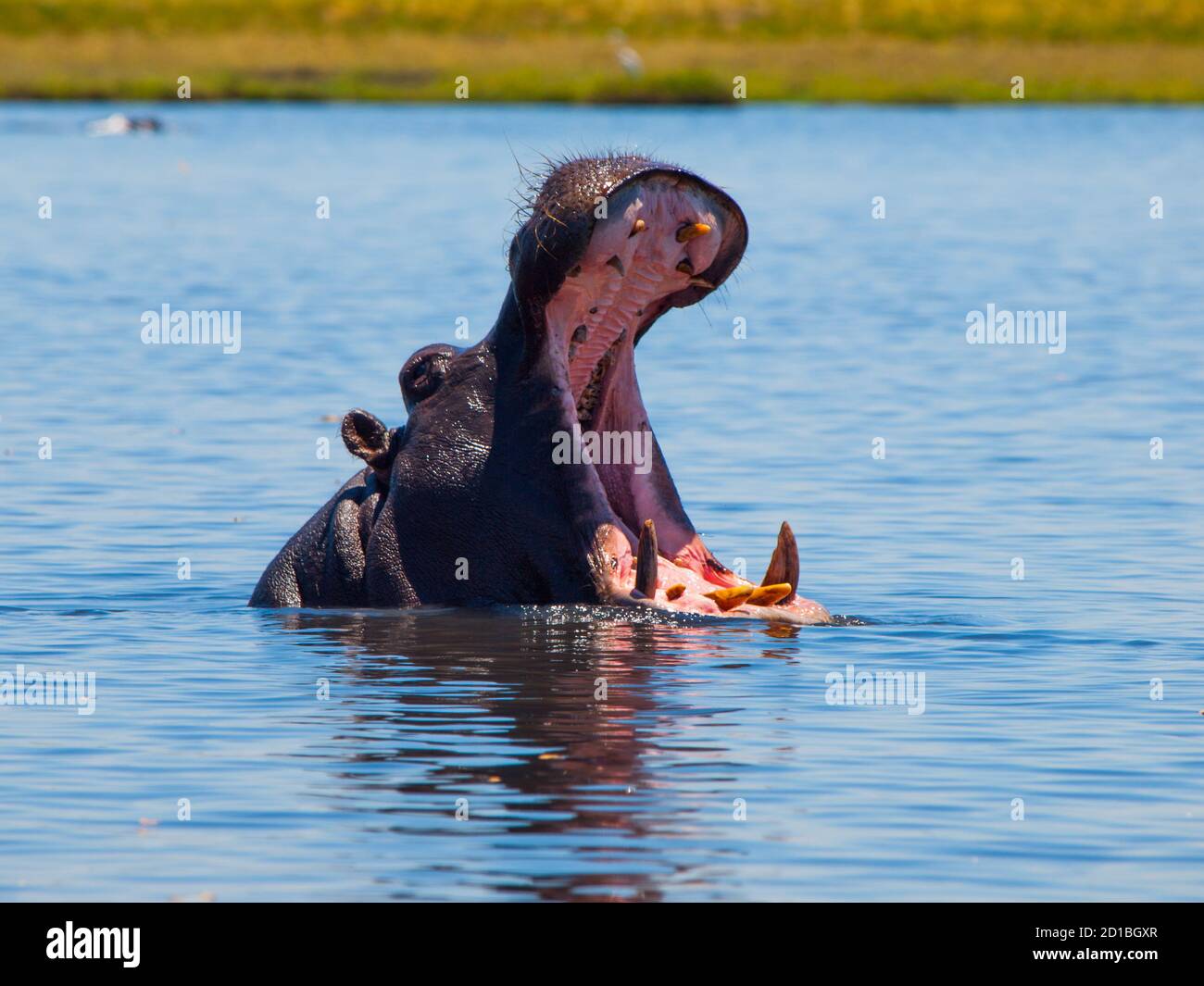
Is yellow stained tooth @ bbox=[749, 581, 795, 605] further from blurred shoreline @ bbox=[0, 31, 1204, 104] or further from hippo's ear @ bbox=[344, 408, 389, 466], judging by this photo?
blurred shoreline @ bbox=[0, 31, 1204, 104]

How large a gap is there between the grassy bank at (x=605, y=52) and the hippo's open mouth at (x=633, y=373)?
5178 cm

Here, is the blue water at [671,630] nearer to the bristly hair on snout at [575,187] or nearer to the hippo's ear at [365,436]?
the hippo's ear at [365,436]

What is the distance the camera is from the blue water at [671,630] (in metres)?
7.64

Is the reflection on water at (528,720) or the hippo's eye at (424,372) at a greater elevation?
the hippo's eye at (424,372)

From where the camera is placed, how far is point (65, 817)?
8.07 meters

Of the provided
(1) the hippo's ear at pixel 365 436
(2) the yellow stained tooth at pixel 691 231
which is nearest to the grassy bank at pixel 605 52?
(1) the hippo's ear at pixel 365 436

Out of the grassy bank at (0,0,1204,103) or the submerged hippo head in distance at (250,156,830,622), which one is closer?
the submerged hippo head in distance at (250,156,830,622)

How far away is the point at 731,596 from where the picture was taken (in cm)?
959

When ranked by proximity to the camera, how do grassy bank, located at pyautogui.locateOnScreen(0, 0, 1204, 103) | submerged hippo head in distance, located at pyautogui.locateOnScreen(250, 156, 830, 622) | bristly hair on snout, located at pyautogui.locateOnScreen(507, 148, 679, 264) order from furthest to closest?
grassy bank, located at pyautogui.locateOnScreen(0, 0, 1204, 103) < submerged hippo head in distance, located at pyautogui.locateOnScreen(250, 156, 830, 622) < bristly hair on snout, located at pyautogui.locateOnScreen(507, 148, 679, 264)

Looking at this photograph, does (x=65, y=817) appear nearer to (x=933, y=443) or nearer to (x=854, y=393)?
(x=933, y=443)

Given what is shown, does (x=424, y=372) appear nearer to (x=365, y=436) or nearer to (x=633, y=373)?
(x=365, y=436)

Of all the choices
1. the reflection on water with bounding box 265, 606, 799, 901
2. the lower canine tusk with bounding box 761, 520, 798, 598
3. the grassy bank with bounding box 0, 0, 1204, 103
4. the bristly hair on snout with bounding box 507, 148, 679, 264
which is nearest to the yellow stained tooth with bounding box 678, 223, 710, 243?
the bristly hair on snout with bounding box 507, 148, 679, 264

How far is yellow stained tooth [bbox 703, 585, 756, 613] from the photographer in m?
9.57

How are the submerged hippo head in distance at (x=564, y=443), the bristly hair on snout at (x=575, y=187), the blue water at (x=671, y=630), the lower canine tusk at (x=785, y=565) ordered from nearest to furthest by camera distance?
the blue water at (x=671, y=630) < the bristly hair on snout at (x=575, y=187) < the submerged hippo head in distance at (x=564, y=443) < the lower canine tusk at (x=785, y=565)
